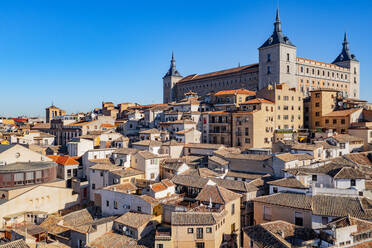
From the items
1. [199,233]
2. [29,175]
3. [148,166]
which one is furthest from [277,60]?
[29,175]

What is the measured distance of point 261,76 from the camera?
6731cm

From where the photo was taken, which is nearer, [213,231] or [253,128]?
[213,231]

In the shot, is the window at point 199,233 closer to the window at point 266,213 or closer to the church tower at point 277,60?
the window at point 266,213

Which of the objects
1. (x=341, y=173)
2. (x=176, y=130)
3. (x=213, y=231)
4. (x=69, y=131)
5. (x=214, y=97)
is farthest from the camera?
(x=69, y=131)

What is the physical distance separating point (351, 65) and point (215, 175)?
63941 mm

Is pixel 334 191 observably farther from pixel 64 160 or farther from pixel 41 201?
pixel 64 160

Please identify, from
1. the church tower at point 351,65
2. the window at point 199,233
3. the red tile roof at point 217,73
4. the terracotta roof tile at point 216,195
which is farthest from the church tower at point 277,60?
the window at point 199,233

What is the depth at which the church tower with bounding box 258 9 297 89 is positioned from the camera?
63.6 m

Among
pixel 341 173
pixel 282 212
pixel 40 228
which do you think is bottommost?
pixel 40 228

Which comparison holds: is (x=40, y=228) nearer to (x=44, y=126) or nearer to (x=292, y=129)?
(x=292, y=129)

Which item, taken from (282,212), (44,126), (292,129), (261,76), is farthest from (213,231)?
(44,126)

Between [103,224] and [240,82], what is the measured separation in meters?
54.6

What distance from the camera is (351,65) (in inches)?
3184

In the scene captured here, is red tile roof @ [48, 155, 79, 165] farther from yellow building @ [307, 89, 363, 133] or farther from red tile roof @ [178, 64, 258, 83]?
red tile roof @ [178, 64, 258, 83]
